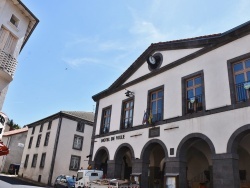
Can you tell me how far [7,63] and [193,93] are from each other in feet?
35.9

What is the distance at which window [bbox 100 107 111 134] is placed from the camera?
22.0 metres

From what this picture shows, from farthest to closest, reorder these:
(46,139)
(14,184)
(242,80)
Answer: (46,139) → (14,184) → (242,80)

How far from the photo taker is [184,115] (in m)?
14.9

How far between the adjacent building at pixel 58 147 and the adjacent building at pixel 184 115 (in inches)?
492

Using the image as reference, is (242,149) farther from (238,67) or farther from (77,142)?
(77,142)

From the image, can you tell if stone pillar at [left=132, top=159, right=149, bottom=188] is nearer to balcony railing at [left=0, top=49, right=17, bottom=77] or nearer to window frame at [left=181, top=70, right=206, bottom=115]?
window frame at [left=181, top=70, right=206, bottom=115]

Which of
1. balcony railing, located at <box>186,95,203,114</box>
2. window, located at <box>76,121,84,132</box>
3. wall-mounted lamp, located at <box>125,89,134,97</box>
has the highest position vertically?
window, located at <box>76,121,84,132</box>

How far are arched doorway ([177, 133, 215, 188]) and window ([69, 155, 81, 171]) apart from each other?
20.1 metres

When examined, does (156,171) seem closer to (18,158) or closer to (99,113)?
(99,113)

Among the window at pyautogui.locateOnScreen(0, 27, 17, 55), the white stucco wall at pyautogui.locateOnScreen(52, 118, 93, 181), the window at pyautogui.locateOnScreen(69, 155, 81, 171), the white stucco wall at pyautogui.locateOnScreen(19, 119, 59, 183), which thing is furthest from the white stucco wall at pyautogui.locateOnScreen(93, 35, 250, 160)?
the white stucco wall at pyautogui.locateOnScreen(19, 119, 59, 183)

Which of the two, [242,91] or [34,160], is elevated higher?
[242,91]

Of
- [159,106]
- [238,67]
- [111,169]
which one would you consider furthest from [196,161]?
Answer: [238,67]

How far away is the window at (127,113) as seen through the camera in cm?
1973

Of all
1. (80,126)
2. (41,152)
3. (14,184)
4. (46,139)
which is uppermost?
(80,126)
